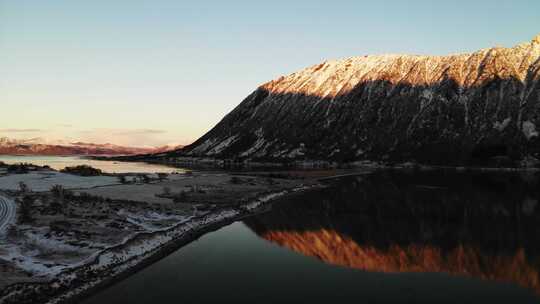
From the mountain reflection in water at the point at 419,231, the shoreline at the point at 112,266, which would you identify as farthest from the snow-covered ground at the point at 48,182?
the mountain reflection in water at the point at 419,231

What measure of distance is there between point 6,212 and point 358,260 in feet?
97.7

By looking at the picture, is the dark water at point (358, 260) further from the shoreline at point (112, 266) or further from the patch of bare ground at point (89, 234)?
the patch of bare ground at point (89, 234)

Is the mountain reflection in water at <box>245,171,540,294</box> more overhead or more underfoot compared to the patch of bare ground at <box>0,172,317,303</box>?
more underfoot

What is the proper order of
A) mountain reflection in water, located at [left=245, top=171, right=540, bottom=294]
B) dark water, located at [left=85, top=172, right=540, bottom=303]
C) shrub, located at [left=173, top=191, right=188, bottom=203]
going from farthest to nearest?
shrub, located at [left=173, top=191, right=188, bottom=203]
mountain reflection in water, located at [left=245, top=171, right=540, bottom=294]
dark water, located at [left=85, top=172, right=540, bottom=303]

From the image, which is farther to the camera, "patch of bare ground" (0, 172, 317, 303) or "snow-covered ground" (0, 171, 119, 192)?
"snow-covered ground" (0, 171, 119, 192)

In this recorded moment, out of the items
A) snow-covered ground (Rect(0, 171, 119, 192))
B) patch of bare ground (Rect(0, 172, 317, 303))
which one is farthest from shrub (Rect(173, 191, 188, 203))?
snow-covered ground (Rect(0, 171, 119, 192))

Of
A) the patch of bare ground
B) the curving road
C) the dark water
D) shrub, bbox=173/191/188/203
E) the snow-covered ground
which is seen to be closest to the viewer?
the patch of bare ground

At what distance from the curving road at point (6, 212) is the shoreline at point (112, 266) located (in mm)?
8742

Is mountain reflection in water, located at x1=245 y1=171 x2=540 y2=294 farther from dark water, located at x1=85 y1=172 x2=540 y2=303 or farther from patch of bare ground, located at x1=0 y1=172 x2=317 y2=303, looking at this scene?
patch of bare ground, located at x1=0 y1=172 x2=317 y2=303

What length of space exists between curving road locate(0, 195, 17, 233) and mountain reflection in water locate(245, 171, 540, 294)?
20731 millimetres

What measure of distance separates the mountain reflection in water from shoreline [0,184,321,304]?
6.91m

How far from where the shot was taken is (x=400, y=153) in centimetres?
16700

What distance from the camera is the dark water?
909 inches

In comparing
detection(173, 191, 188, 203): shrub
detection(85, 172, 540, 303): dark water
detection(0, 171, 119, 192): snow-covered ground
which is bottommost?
detection(85, 172, 540, 303): dark water
